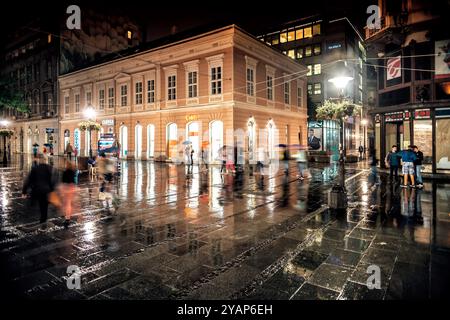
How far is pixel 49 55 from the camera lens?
38719 mm

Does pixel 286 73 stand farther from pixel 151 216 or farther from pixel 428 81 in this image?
pixel 151 216

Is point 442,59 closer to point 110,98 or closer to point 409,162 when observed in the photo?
point 409,162

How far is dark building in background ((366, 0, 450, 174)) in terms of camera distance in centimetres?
1509

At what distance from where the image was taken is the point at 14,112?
1864 inches

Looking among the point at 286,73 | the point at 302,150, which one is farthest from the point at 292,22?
the point at 302,150

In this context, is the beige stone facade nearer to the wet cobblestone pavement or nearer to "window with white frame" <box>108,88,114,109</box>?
"window with white frame" <box>108,88,114,109</box>

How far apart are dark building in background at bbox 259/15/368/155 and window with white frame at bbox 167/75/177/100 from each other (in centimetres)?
2381

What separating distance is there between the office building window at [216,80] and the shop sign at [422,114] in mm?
14307

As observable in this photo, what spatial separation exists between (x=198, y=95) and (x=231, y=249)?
21.4m

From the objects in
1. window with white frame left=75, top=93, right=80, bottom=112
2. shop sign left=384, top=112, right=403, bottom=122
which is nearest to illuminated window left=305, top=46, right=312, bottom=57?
shop sign left=384, top=112, right=403, bottom=122

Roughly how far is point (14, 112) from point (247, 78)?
147 feet

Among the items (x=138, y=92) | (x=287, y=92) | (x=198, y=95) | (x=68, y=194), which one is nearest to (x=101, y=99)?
(x=138, y=92)

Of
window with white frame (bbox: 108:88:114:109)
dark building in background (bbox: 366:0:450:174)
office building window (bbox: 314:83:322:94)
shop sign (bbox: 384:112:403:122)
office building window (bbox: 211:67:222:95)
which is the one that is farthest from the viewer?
office building window (bbox: 314:83:322:94)
